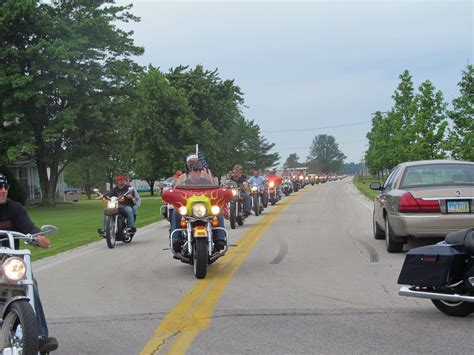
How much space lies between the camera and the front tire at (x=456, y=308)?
6547mm

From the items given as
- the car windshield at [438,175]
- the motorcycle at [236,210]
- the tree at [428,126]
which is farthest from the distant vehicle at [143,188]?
the car windshield at [438,175]

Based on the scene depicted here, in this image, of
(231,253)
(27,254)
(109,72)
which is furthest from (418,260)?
(109,72)

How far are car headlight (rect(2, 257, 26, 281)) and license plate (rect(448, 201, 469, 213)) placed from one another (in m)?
7.47

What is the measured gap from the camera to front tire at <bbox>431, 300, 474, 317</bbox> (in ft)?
21.5

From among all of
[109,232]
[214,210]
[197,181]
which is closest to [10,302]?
[214,210]

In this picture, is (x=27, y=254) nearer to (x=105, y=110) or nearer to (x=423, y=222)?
(x=423, y=222)

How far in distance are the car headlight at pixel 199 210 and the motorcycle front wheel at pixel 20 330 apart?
4.99 meters

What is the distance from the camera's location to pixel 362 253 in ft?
38.7

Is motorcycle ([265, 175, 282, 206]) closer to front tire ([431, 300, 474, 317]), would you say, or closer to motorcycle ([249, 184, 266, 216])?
motorcycle ([249, 184, 266, 216])

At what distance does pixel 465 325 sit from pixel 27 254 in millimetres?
4090

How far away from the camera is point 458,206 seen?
33.9ft

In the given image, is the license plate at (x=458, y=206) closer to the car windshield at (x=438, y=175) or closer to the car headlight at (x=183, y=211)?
the car windshield at (x=438, y=175)

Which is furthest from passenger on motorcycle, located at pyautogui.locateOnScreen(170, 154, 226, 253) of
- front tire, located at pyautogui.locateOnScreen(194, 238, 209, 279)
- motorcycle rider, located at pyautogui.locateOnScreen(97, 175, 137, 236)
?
motorcycle rider, located at pyautogui.locateOnScreen(97, 175, 137, 236)

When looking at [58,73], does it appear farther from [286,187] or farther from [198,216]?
[198,216]
